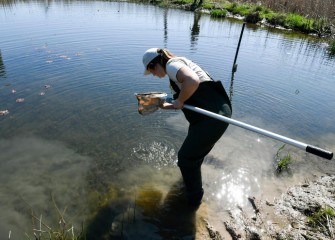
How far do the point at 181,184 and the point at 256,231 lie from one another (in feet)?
5.30

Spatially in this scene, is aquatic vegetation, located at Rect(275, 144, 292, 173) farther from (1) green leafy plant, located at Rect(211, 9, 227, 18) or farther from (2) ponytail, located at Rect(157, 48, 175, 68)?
(1) green leafy plant, located at Rect(211, 9, 227, 18)

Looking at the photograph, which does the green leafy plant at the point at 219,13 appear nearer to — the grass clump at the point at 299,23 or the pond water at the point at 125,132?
the grass clump at the point at 299,23

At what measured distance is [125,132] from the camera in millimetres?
6898

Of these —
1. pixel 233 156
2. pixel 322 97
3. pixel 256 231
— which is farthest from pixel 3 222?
pixel 322 97

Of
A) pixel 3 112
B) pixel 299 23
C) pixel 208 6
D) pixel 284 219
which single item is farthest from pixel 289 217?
pixel 208 6

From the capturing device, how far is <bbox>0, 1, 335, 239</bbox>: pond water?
4.73 metres

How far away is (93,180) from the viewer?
5348mm

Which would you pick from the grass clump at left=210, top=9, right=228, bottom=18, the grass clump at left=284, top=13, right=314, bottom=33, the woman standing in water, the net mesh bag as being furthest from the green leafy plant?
the woman standing in water

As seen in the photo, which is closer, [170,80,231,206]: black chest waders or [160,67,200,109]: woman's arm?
[160,67,200,109]: woman's arm


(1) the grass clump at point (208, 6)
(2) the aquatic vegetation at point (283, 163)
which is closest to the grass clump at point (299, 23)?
(1) the grass clump at point (208, 6)

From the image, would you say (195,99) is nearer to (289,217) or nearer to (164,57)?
(164,57)

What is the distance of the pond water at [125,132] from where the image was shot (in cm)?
473

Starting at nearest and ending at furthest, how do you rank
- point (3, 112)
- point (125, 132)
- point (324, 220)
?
point (324, 220), point (125, 132), point (3, 112)

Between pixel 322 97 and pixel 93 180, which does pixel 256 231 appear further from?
pixel 322 97
